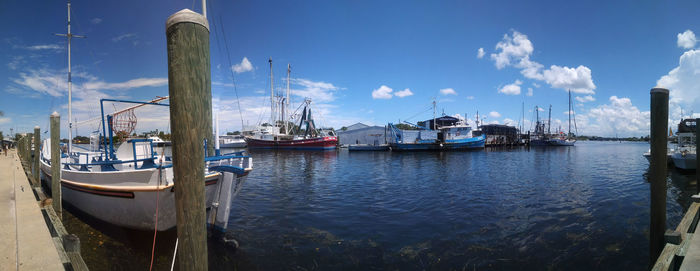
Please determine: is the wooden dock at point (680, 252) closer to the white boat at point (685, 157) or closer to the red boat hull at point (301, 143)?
the white boat at point (685, 157)

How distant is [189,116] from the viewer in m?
2.12

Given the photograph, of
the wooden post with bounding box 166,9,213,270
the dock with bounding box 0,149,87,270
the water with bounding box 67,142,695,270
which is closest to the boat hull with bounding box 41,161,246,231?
the water with bounding box 67,142,695,270

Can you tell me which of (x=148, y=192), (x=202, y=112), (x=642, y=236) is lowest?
(x=642, y=236)

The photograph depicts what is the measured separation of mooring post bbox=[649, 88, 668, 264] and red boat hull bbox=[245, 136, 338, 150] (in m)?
42.8

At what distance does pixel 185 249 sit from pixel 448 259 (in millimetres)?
5004

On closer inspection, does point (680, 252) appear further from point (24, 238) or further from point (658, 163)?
Answer: point (24, 238)

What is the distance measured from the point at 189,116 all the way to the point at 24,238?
557cm

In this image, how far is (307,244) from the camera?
254 inches

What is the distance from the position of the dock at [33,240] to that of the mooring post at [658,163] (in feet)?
27.6

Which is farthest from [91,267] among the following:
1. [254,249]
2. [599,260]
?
[599,260]

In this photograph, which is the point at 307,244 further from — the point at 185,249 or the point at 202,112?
the point at 202,112

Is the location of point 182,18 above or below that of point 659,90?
above

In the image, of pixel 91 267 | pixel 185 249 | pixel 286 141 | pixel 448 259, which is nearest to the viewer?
pixel 185 249

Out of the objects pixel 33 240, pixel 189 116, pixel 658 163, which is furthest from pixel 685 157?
pixel 33 240
